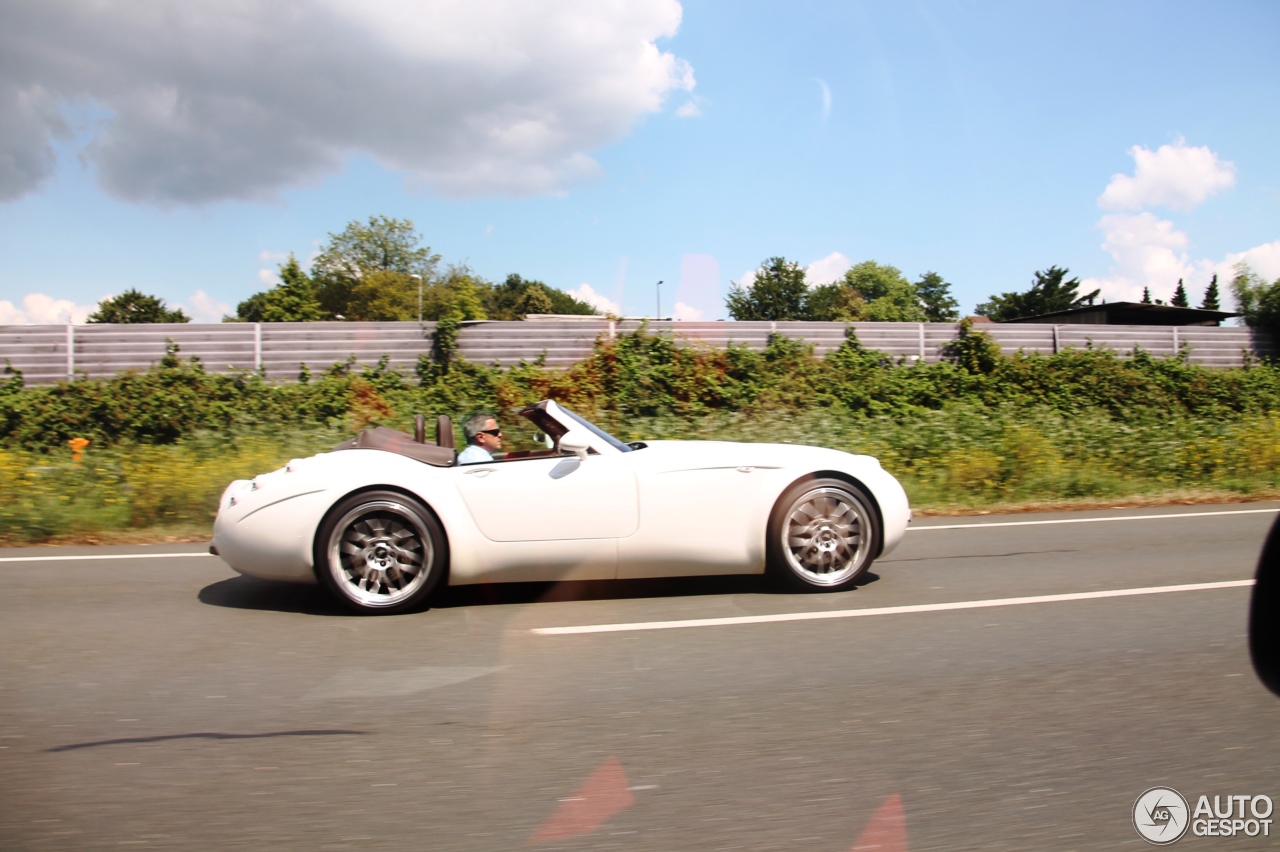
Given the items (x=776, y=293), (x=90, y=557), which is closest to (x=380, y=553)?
(x=90, y=557)

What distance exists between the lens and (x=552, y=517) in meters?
4.96

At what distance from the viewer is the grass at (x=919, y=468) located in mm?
8586

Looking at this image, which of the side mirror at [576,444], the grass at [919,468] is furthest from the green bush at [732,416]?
the side mirror at [576,444]

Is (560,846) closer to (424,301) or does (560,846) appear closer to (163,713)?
(163,713)

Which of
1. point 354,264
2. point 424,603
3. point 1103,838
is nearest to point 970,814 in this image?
point 1103,838

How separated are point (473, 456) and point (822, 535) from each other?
2.12 m

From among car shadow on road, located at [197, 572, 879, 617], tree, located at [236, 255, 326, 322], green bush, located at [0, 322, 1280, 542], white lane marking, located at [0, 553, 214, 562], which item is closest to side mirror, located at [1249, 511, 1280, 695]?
car shadow on road, located at [197, 572, 879, 617]

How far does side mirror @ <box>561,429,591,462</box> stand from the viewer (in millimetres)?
5117

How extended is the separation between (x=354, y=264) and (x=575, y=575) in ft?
269

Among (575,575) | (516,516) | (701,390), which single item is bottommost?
(575,575)

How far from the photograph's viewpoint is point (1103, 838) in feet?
7.64

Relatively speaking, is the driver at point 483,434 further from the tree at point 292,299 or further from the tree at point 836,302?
the tree at point 836,302

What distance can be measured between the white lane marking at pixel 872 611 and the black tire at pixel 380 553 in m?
0.79

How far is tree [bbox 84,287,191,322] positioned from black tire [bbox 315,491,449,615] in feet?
274
